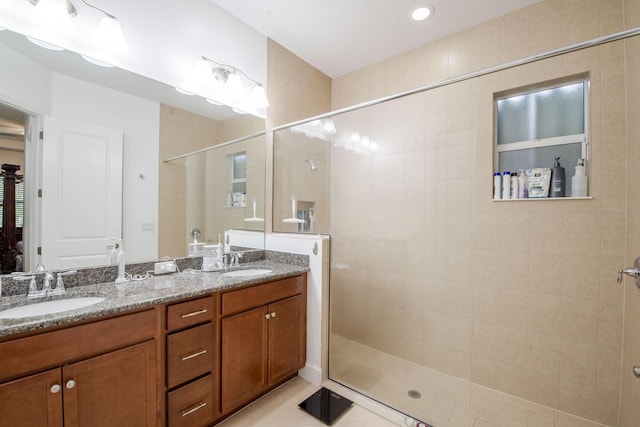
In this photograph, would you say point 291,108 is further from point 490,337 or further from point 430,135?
point 490,337

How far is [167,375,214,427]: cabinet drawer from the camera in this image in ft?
4.49

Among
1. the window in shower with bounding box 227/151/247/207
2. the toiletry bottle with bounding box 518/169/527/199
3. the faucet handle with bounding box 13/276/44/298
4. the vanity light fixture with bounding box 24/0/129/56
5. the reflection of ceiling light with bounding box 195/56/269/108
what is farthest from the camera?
the window in shower with bounding box 227/151/247/207

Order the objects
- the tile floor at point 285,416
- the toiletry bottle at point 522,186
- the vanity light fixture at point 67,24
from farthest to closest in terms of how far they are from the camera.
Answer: the toiletry bottle at point 522,186
the tile floor at point 285,416
the vanity light fixture at point 67,24

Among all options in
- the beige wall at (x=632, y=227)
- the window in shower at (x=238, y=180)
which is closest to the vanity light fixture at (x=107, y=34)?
the window in shower at (x=238, y=180)

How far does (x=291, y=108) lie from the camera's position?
271 cm

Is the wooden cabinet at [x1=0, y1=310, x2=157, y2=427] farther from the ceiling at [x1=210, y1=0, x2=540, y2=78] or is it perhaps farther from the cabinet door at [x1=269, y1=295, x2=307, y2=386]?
the ceiling at [x1=210, y1=0, x2=540, y2=78]

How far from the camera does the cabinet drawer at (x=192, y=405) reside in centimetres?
137

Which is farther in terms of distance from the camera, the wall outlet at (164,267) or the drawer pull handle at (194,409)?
the wall outlet at (164,267)

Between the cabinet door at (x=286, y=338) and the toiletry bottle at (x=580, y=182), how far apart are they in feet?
6.57

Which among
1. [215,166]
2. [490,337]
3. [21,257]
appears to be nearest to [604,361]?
[490,337]

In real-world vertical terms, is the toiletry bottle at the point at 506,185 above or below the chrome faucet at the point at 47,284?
above

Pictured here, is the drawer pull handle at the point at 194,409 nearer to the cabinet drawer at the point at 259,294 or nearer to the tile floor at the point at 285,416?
the tile floor at the point at 285,416

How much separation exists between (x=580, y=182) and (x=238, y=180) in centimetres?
248

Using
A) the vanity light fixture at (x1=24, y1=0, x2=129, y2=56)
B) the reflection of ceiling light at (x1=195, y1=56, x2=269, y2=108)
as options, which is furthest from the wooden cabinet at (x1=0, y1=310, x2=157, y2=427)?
the reflection of ceiling light at (x1=195, y1=56, x2=269, y2=108)
